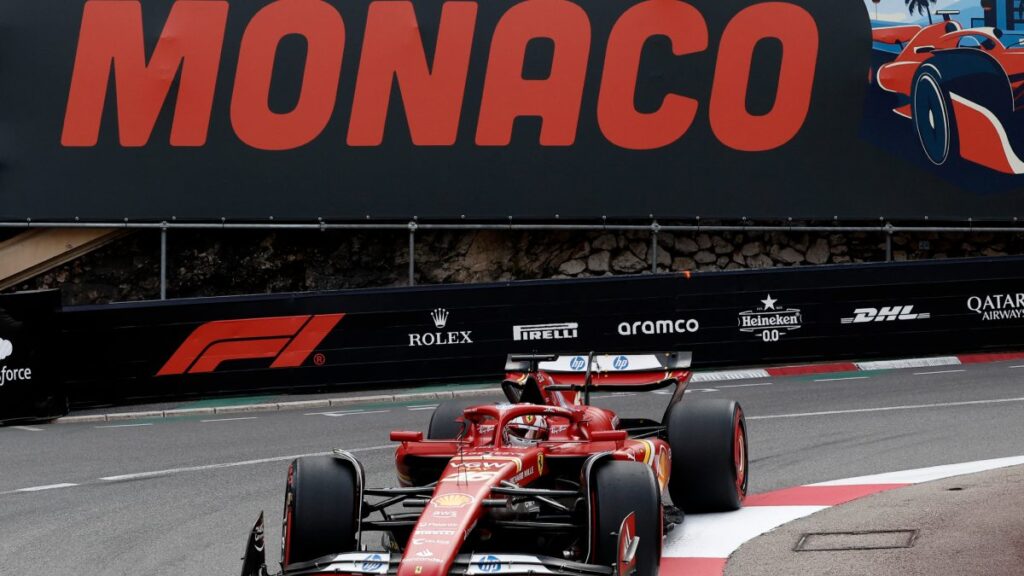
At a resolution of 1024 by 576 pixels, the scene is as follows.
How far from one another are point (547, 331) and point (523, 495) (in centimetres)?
1018

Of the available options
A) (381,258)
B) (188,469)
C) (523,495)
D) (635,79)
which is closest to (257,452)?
(188,469)

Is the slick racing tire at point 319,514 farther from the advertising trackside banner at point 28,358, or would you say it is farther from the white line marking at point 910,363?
the white line marking at point 910,363

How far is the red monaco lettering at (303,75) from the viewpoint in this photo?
19688 mm

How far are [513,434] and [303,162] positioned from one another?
12.2 m

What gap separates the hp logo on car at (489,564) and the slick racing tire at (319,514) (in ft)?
3.62

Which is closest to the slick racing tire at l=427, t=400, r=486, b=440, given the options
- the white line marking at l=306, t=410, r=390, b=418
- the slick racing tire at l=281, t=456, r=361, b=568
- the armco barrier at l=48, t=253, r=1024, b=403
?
the slick racing tire at l=281, t=456, r=361, b=568

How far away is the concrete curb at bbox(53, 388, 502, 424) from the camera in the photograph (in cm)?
1561

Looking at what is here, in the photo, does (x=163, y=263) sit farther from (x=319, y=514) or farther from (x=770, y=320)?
(x=319, y=514)

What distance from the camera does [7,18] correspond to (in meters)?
19.7

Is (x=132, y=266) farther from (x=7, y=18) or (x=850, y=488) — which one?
(x=850, y=488)

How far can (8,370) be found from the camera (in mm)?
15109

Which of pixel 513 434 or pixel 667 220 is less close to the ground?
pixel 667 220

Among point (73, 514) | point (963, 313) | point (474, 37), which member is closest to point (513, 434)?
point (73, 514)

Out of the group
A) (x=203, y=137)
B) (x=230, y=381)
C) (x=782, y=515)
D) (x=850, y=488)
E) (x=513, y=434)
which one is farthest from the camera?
(x=203, y=137)
